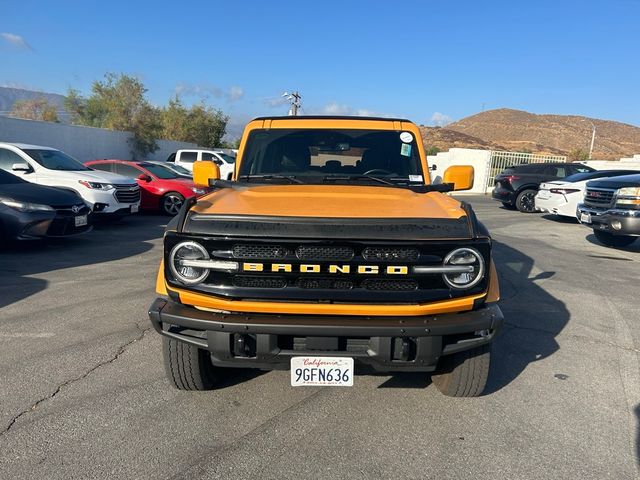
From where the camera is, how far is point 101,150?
24266 millimetres

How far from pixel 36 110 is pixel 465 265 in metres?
39.4

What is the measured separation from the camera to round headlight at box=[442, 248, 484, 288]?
286 centimetres

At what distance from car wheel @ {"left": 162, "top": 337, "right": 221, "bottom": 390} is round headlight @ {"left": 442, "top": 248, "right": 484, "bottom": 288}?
161 cm

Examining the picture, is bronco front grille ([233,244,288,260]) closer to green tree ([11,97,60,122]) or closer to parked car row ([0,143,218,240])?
parked car row ([0,143,218,240])

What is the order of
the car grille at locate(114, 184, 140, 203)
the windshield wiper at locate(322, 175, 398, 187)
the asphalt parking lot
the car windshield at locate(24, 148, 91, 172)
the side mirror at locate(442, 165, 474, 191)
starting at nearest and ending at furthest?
1. the asphalt parking lot
2. the windshield wiper at locate(322, 175, 398, 187)
3. the side mirror at locate(442, 165, 474, 191)
4. the car windshield at locate(24, 148, 91, 172)
5. the car grille at locate(114, 184, 140, 203)

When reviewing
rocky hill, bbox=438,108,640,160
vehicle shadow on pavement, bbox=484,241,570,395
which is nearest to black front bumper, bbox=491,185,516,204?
vehicle shadow on pavement, bbox=484,241,570,395

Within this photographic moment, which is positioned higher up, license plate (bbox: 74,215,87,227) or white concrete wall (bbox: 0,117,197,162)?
white concrete wall (bbox: 0,117,197,162)

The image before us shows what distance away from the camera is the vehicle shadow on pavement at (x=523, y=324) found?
3990mm

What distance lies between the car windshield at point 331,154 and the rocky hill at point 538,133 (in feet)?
201

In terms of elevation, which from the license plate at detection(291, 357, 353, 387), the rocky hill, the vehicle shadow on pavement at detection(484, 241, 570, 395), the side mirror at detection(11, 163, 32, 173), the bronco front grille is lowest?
the vehicle shadow on pavement at detection(484, 241, 570, 395)

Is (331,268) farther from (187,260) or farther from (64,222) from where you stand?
(64,222)

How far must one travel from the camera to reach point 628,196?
8.73m

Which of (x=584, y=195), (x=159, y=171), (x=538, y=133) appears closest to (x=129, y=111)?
(x=159, y=171)

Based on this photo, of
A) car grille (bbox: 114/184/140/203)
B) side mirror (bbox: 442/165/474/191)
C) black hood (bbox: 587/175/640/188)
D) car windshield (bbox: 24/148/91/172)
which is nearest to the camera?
side mirror (bbox: 442/165/474/191)
